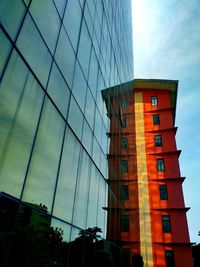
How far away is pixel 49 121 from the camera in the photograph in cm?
761

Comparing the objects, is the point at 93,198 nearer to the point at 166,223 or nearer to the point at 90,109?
the point at 90,109

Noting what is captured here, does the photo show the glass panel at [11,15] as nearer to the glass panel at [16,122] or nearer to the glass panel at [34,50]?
the glass panel at [34,50]

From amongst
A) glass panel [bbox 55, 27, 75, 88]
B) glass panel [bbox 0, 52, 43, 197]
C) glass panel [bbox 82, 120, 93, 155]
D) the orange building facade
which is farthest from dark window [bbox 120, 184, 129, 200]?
glass panel [bbox 0, 52, 43, 197]

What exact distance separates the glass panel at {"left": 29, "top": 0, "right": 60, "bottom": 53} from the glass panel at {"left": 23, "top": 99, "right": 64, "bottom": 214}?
261 cm

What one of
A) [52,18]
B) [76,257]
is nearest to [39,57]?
[52,18]

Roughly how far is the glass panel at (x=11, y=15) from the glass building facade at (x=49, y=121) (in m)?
0.03

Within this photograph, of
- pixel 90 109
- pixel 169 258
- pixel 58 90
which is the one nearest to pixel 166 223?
pixel 169 258

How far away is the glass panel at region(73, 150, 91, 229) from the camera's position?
30.1ft

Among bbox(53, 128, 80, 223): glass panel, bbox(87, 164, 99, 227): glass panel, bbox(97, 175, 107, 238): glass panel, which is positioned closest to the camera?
bbox(53, 128, 80, 223): glass panel

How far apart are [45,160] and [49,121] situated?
1.49 metres

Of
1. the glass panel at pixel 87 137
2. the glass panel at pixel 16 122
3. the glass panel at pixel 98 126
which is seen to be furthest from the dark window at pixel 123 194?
the glass panel at pixel 16 122

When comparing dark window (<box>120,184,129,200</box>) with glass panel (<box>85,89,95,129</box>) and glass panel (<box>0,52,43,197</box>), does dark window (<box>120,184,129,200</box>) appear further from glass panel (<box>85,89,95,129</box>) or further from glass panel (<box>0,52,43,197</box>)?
glass panel (<box>0,52,43,197</box>)

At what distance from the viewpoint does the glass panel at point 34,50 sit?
6.51 m

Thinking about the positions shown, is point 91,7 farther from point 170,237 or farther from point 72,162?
point 170,237
